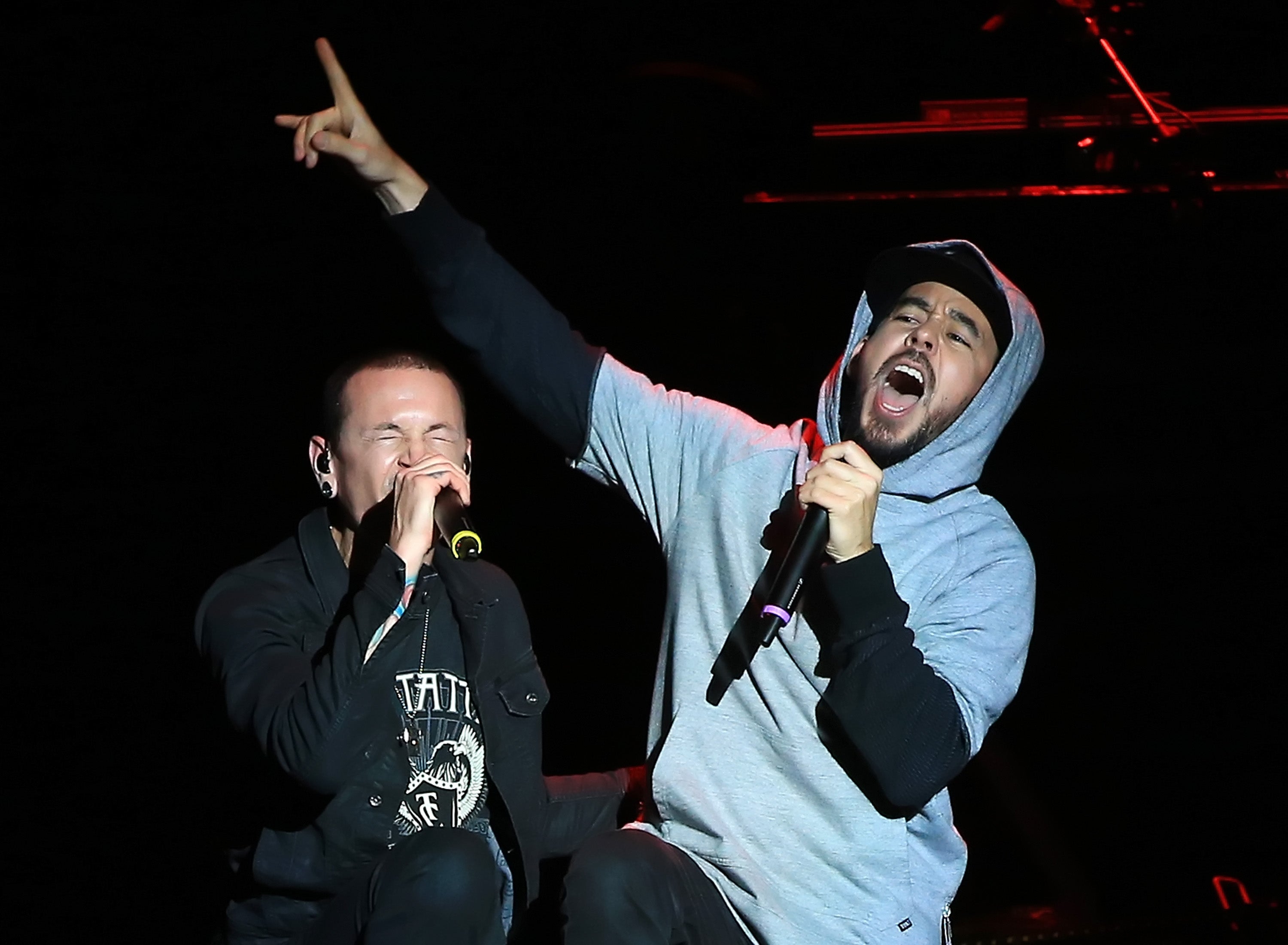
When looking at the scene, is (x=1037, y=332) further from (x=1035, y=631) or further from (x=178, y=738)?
(x=178, y=738)

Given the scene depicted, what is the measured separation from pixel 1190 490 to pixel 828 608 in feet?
4.40

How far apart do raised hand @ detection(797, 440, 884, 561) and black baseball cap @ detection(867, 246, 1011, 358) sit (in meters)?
0.45

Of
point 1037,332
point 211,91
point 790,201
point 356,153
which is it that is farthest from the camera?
point 790,201

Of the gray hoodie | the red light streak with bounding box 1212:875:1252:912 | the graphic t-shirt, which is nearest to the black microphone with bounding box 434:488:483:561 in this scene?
the graphic t-shirt

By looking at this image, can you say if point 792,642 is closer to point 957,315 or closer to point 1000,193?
point 957,315

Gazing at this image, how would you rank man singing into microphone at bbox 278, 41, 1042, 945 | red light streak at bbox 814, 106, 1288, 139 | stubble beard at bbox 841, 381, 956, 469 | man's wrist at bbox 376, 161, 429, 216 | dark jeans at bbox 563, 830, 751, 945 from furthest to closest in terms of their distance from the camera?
Answer: red light streak at bbox 814, 106, 1288, 139 < stubble beard at bbox 841, 381, 956, 469 < man's wrist at bbox 376, 161, 429, 216 < man singing into microphone at bbox 278, 41, 1042, 945 < dark jeans at bbox 563, 830, 751, 945

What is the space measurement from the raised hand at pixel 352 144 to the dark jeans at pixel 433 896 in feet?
2.66

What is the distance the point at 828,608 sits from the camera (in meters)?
1.95

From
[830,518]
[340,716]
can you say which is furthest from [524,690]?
[830,518]

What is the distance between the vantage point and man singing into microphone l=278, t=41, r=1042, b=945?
1.80 meters

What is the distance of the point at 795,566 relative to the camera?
5.85 feet

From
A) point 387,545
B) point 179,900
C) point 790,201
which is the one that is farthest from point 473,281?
point 179,900

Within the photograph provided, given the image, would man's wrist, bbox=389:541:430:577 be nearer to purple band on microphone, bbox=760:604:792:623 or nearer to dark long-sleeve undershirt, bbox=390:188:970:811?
dark long-sleeve undershirt, bbox=390:188:970:811

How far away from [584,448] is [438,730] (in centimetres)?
44
